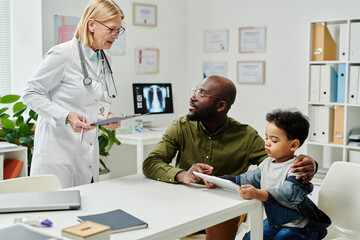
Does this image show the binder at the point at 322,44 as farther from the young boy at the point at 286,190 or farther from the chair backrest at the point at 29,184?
the chair backrest at the point at 29,184

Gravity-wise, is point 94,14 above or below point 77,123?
above

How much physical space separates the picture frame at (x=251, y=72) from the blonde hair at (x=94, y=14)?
2606 millimetres

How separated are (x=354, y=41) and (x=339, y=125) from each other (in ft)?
2.25

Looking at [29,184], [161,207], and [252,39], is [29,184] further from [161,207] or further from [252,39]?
[252,39]

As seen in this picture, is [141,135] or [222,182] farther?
[141,135]

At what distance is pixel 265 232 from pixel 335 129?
86.5 inches

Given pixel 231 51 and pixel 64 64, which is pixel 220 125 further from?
pixel 231 51

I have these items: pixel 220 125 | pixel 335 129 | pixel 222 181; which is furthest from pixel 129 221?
pixel 335 129

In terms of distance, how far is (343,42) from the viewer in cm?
387

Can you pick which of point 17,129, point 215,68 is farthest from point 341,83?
point 17,129

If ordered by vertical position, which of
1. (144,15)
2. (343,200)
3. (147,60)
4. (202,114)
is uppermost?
(144,15)

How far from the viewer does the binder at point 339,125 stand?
392 cm

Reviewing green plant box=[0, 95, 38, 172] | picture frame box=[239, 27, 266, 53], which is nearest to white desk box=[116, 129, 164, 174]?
green plant box=[0, 95, 38, 172]

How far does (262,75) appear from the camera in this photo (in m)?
4.75
